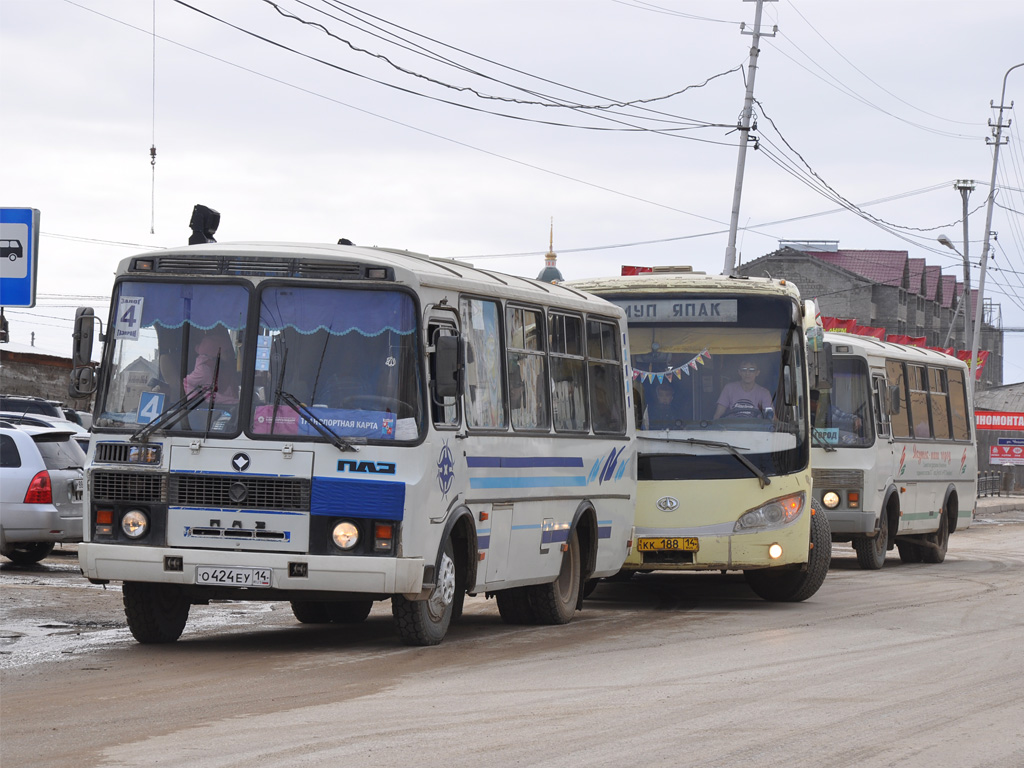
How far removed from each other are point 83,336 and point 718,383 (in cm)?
685

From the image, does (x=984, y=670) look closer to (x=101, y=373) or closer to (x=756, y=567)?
(x=756, y=567)

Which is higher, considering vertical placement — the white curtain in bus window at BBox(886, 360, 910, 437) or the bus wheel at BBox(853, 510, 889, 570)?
the white curtain in bus window at BBox(886, 360, 910, 437)

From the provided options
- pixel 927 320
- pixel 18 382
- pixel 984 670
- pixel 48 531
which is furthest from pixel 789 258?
pixel 984 670

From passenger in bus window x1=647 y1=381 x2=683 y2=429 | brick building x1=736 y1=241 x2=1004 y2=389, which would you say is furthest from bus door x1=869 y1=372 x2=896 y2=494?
brick building x1=736 y1=241 x2=1004 y2=389

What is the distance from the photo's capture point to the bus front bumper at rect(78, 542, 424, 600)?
1085cm

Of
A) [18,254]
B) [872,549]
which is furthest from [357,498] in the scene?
[872,549]

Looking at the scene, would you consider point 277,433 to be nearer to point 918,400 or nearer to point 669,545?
point 669,545

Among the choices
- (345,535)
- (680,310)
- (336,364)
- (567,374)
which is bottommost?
(345,535)

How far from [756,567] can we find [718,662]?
436 cm

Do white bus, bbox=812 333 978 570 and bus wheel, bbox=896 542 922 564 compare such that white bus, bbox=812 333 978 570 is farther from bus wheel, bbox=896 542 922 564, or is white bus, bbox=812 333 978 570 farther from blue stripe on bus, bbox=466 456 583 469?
blue stripe on bus, bbox=466 456 583 469

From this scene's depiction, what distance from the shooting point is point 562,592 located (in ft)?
47.0

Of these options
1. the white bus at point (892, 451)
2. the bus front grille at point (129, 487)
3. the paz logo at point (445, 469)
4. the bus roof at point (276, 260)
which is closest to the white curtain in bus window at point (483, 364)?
the bus roof at point (276, 260)

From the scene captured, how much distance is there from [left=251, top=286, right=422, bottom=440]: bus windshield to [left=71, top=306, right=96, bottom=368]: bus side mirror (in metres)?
1.15

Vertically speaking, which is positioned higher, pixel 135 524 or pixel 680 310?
pixel 680 310
